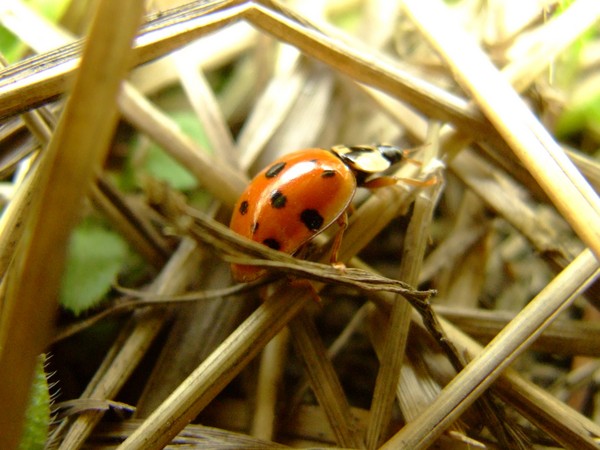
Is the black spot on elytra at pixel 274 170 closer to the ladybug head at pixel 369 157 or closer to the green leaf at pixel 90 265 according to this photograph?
the ladybug head at pixel 369 157

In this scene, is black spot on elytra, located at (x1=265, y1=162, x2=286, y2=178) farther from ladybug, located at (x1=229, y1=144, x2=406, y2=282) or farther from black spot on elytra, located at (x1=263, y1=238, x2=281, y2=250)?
black spot on elytra, located at (x1=263, y1=238, x2=281, y2=250)

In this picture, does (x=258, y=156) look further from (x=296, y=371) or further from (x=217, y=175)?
(x=296, y=371)

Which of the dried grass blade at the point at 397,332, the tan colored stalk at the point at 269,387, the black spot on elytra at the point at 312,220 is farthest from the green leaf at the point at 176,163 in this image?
the dried grass blade at the point at 397,332

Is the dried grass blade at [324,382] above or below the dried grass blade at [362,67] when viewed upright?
below

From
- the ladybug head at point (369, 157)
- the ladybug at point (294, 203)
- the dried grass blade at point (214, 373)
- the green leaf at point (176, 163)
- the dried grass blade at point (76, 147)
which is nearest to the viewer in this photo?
the dried grass blade at point (76, 147)

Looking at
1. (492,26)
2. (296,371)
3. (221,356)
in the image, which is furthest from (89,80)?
(492,26)
